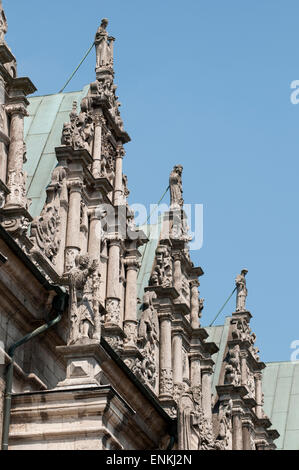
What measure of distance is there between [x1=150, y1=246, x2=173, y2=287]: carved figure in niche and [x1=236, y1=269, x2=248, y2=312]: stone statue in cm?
829

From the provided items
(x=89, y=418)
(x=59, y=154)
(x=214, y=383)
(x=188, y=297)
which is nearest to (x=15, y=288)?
(x=89, y=418)

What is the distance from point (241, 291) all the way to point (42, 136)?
46.7ft

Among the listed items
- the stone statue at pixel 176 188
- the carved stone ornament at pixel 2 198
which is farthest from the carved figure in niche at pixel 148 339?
the carved stone ornament at pixel 2 198

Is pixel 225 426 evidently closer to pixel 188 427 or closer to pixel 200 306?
pixel 200 306

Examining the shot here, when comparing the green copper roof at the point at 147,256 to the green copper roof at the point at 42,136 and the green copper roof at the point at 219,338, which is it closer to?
the green copper roof at the point at 42,136

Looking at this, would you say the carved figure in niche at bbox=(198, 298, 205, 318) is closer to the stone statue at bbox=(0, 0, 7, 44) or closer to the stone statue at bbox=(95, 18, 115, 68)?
the stone statue at bbox=(95, 18, 115, 68)

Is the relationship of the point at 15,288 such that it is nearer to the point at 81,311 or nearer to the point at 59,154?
the point at 81,311

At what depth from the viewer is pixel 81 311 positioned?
20609mm

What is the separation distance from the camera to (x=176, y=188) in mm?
34531

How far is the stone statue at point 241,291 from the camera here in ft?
132

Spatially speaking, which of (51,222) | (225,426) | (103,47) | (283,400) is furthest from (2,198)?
(283,400)

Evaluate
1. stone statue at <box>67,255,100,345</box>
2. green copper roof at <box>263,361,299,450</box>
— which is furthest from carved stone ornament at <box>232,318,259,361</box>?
stone statue at <box>67,255,100,345</box>

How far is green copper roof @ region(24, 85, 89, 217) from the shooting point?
26.4m

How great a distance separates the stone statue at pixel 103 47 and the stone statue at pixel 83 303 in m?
9.32
